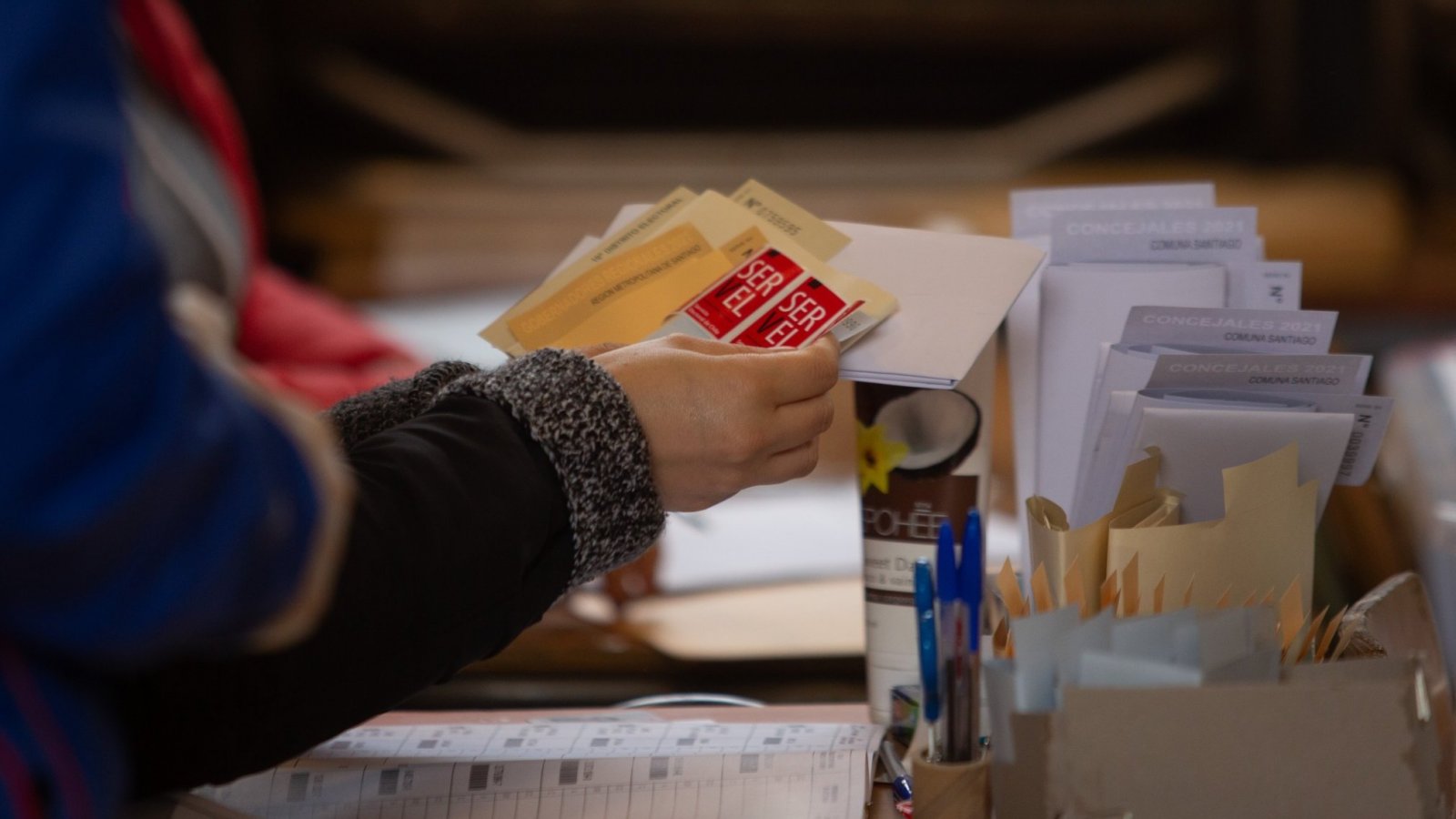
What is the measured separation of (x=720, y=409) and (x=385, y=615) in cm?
15

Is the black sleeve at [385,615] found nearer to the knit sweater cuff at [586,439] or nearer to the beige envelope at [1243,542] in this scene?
the knit sweater cuff at [586,439]

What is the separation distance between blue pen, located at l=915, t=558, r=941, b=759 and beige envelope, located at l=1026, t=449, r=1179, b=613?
67 millimetres

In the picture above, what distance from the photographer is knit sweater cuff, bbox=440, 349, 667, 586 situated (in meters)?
0.52

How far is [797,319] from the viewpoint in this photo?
635mm

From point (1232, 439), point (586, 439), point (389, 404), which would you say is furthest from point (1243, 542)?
point (389, 404)

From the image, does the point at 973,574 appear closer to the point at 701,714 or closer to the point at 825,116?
the point at 701,714

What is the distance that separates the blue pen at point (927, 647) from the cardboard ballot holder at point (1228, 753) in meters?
0.04

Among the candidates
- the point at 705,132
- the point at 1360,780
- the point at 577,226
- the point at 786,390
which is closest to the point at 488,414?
the point at 786,390

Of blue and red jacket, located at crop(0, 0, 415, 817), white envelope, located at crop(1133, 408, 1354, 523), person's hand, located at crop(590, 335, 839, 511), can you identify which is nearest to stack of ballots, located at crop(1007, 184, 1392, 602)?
white envelope, located at crop(1133, 408, 1354, 523)

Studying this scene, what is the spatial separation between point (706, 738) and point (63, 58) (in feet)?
1.40

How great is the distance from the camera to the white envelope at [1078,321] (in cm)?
67

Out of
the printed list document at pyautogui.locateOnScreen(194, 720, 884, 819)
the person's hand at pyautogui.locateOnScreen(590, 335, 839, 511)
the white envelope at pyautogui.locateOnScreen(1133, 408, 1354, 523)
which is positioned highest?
the person's hand at pyautogui.locateOnScreen(590, 335, 839, 511)

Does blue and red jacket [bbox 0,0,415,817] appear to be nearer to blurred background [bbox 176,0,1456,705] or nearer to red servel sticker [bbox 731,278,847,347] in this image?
red servel sticker [bbox 731,278,847,347]

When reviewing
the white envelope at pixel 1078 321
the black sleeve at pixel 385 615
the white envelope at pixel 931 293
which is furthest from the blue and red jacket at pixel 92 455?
the white envelope at pixel 1078 321
